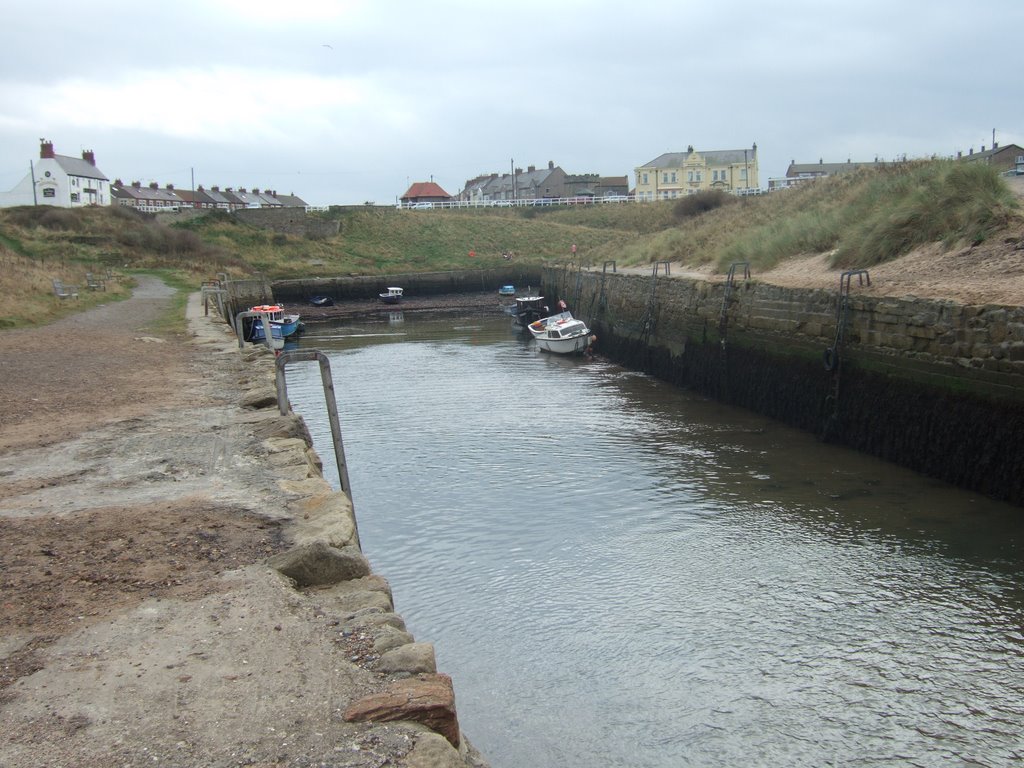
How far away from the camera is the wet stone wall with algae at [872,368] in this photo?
12.5 meters

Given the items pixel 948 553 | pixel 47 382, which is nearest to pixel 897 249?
pixel 948 553

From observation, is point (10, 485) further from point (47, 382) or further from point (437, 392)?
point (437, 392)

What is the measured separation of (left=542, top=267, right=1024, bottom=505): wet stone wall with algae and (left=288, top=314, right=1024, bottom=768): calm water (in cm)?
54

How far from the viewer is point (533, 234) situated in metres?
75.4

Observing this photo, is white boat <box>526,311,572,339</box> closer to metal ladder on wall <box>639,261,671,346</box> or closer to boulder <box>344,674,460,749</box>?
metal ladder on wall <box>639,261,671,346</box>

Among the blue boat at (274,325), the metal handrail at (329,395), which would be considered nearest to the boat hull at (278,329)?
the blue boat at (274,325)

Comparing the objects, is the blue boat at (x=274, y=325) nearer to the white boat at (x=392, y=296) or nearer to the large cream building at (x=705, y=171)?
the white boat at (x=392, y=296)

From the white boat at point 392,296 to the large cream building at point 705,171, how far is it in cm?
4459

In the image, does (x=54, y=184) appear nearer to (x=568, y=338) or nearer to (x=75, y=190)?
(x=75, y=190)

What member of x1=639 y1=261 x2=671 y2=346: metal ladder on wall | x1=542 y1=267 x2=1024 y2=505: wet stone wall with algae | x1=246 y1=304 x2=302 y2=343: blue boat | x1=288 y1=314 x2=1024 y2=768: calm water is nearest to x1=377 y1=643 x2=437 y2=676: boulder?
x1=288 y1=314 x2=1024 y2=768: calm water

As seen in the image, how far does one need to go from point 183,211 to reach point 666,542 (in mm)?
68193

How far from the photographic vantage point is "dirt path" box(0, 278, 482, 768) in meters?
3.88

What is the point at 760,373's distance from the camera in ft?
65.5

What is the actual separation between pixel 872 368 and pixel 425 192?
11080 centimetres
